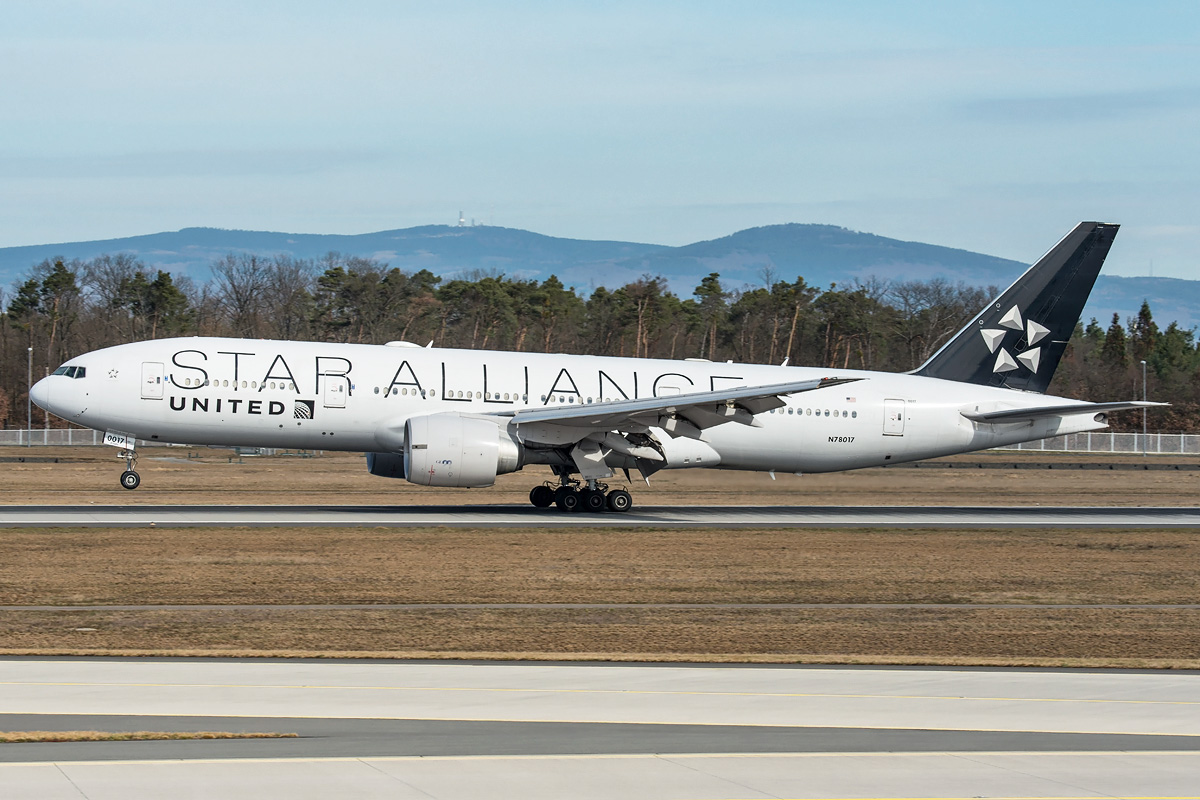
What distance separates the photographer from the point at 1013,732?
10.8m

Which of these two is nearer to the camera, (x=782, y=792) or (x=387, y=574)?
(x=782, y=792)

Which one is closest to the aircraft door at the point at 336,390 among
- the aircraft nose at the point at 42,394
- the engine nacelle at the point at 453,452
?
the engine nacelle at the point at 453,452

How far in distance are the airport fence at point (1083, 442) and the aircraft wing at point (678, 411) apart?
42.8 metres

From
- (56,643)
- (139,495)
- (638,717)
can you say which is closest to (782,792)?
(638,717)

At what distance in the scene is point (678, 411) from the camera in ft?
99.6

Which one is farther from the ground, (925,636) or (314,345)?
(314,345)

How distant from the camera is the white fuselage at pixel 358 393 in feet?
99.2

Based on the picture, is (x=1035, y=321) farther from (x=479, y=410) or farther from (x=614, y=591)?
(x=614, y=591)

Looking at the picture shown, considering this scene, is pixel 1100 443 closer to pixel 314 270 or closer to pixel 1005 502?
pixel 1005 502

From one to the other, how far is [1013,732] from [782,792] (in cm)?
311

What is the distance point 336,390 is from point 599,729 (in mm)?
21050

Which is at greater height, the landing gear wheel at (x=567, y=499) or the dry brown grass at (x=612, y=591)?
the landing gear wheel at (x=567, y=499)

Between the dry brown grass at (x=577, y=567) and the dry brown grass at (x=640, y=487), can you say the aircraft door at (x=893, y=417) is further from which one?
the dry brown grass at (x=577, y=567)

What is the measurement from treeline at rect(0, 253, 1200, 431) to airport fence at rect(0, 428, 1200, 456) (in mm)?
17590
